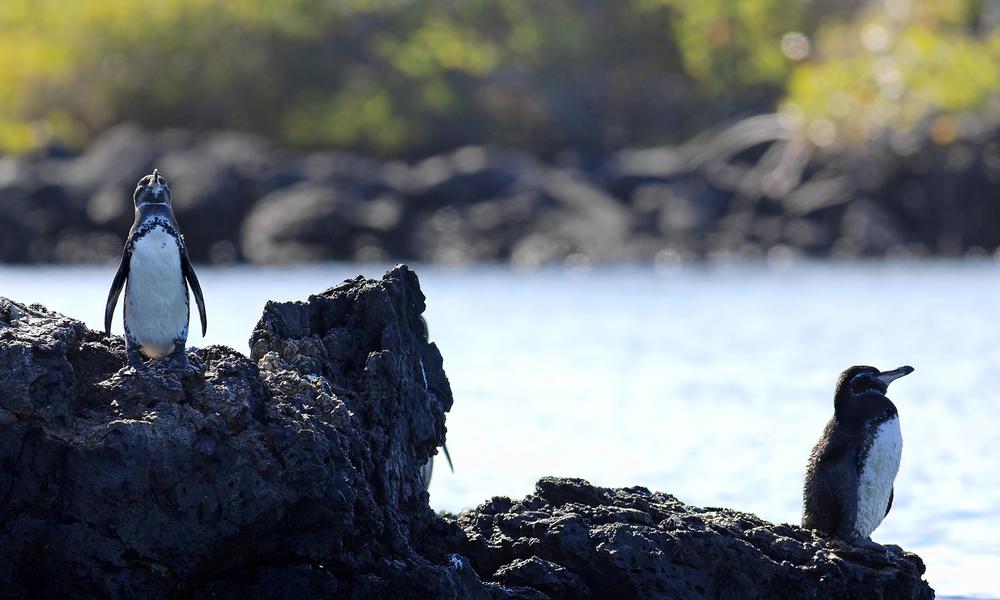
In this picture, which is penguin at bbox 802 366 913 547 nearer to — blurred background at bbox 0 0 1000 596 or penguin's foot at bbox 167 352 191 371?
blurred background at bbox 0 0 1000 596

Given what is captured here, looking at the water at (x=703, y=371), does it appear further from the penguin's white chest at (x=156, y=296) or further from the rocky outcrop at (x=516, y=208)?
the penguin's white chest at (x=156, y=296)

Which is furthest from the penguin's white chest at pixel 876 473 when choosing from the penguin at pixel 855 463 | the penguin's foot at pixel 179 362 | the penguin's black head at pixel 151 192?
the penguin's black head at pixel 151 192

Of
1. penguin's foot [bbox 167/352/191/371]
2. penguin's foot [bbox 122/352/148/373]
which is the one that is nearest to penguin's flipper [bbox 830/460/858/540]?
penguin's foot [bbox 167/352/191/371]

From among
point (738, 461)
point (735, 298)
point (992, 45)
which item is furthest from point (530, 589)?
point (992, 45)

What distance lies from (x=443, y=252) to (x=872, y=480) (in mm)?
38567

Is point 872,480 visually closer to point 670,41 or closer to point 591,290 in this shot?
point 591,290

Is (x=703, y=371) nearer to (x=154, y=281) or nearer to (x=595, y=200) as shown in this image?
(x=154, y=281)

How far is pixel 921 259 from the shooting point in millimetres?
44500

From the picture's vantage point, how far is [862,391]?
8.67 metres

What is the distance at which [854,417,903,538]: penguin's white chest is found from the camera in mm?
8469

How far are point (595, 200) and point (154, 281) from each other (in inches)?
1605

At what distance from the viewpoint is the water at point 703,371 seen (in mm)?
13797

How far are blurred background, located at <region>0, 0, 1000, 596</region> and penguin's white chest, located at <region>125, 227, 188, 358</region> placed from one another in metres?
4.89

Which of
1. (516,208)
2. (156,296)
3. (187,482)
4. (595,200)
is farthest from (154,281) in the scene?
(595,200)
